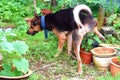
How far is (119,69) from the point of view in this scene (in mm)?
4742

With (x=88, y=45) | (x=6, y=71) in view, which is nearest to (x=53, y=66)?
(x=88, y=45)

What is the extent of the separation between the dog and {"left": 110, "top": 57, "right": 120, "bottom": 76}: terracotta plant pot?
53 cm

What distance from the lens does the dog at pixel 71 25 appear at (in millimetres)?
5137

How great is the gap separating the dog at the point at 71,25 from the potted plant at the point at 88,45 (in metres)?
0.13

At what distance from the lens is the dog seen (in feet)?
16.9

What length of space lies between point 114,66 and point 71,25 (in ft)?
3.57

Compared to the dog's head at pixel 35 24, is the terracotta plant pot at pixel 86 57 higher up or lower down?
lower down

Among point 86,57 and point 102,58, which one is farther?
point 86,57

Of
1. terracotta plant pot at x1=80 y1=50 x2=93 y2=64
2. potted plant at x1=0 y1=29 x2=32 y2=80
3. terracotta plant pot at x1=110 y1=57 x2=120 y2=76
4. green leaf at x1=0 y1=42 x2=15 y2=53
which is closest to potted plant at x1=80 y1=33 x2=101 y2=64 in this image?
terracotta plant pot at x1=80 y1=50 x2=93 y2=64

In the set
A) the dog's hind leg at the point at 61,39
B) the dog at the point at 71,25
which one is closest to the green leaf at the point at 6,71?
the dog at the point at 71,25

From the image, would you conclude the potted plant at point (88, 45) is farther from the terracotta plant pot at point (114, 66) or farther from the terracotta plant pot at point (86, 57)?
the terracotta plant pot at point (114, 66)

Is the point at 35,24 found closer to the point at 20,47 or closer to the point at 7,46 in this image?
the point at 20,47

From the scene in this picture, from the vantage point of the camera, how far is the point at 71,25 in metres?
5.31

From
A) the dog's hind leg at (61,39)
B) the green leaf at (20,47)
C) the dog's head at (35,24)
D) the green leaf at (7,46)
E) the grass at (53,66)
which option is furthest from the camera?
the dog's head at (35,24)
